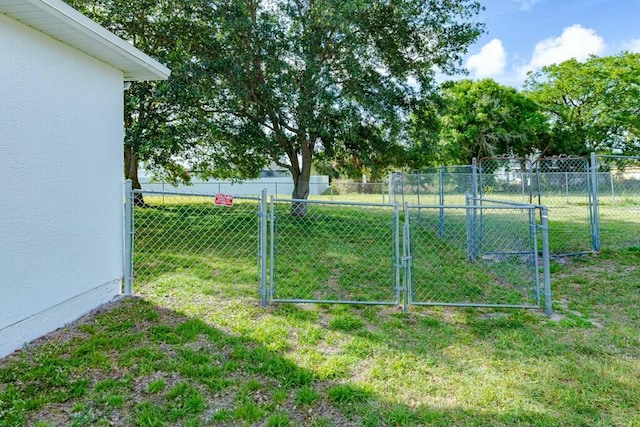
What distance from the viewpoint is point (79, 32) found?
128 inches

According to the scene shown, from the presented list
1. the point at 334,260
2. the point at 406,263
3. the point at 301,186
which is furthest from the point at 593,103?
the point at 406,263

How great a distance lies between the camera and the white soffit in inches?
110

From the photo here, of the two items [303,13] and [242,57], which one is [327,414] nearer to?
[242,57]

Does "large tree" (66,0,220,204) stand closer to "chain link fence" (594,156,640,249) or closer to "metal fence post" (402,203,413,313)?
"metal fence post" (402,203,413,313)

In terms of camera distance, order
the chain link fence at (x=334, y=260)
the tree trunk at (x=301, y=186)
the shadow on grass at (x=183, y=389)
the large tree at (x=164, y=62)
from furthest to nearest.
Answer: the tree trunk at (x=301, y=186) < the large tree at (x=164, y=62) < the chain link fence at (x=334, y=260) < the shadow on grass at (x=183, y=389)

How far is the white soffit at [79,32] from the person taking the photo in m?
2.81

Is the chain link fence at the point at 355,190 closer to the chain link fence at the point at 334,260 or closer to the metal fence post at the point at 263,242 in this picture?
the chain link fence at the point at 334,260

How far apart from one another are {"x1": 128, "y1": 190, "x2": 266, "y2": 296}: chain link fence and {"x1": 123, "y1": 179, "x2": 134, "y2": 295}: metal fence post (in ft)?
0.14

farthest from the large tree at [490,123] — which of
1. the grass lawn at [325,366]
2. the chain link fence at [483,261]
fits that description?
the grass lawn at [325,366]

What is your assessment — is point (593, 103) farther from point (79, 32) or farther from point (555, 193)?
point (79, 32)

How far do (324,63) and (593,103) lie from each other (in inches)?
871

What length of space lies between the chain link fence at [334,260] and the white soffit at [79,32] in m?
2.13

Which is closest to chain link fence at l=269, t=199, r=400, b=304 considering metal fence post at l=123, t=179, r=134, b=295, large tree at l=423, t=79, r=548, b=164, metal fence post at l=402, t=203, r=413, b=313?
metal fence post at l=402, t=203, r=413, b=313

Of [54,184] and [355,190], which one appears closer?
[54,184]
